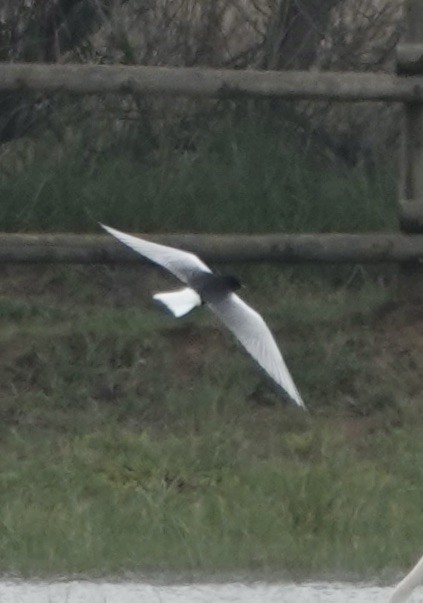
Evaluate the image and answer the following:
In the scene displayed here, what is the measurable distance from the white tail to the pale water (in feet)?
3.66

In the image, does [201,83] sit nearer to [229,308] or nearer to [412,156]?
[412,156]

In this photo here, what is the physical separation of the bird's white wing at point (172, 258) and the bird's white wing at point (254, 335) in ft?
0.59

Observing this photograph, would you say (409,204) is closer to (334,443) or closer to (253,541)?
(334,443)

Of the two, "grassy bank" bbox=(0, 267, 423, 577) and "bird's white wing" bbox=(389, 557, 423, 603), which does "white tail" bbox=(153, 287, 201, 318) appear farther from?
"bird's white wing" bbox=(389, 557, 423, 603)

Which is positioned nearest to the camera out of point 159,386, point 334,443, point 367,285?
point 334,443

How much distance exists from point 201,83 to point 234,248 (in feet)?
2.13

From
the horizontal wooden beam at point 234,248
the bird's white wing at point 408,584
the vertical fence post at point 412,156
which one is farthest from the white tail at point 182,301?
the bird's white wing at point 408,584

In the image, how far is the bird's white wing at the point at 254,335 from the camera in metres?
5.84

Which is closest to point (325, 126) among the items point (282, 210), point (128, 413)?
point (282, 210)

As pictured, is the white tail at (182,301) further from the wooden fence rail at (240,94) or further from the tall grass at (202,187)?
the tall grass at (202,187)

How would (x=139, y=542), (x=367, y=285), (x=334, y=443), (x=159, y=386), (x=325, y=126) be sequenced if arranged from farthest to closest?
(x=325, y=126), (x=367, y=285), (x=159, y=386), (x=334, y=443), (x=139, y=542)

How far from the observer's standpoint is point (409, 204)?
7207mm

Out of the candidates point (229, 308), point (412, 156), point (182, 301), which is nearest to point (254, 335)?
point (229, 308)

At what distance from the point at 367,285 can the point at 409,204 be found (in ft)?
2.46
